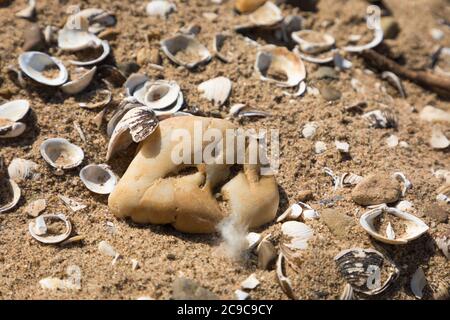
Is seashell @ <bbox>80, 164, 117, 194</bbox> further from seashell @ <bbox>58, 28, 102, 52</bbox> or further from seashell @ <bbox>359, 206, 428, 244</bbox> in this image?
seashell @ <bbox>359, 206, 428, 244</bbox>

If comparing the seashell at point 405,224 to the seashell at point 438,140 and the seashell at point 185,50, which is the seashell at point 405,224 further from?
the seashell at point 185,50

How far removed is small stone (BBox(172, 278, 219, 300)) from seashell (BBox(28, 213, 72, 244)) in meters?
0.69

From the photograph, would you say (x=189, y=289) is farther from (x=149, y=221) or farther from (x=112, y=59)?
(x=112, y=59)

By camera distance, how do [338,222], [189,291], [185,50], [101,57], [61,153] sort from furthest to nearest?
[185,50] → [101,57] → [61,153] → [338,222] → [189,291]

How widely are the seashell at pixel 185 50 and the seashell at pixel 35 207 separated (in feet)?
4.54

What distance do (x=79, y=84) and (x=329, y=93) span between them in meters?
1.69

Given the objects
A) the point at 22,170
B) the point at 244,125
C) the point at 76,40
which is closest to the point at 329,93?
the point at 244,125

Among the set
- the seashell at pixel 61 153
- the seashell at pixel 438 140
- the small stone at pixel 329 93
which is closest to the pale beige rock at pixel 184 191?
the seashell at pixel 61 153

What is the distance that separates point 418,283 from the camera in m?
3.11

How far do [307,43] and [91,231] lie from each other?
2.20 meters

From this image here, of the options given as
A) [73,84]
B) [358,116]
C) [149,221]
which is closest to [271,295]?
[149,221]

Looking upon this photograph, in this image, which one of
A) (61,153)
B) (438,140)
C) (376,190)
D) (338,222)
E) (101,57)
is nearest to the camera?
(338,222)

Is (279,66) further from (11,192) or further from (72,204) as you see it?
(11,192)

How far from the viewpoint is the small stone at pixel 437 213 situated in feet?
11.1
